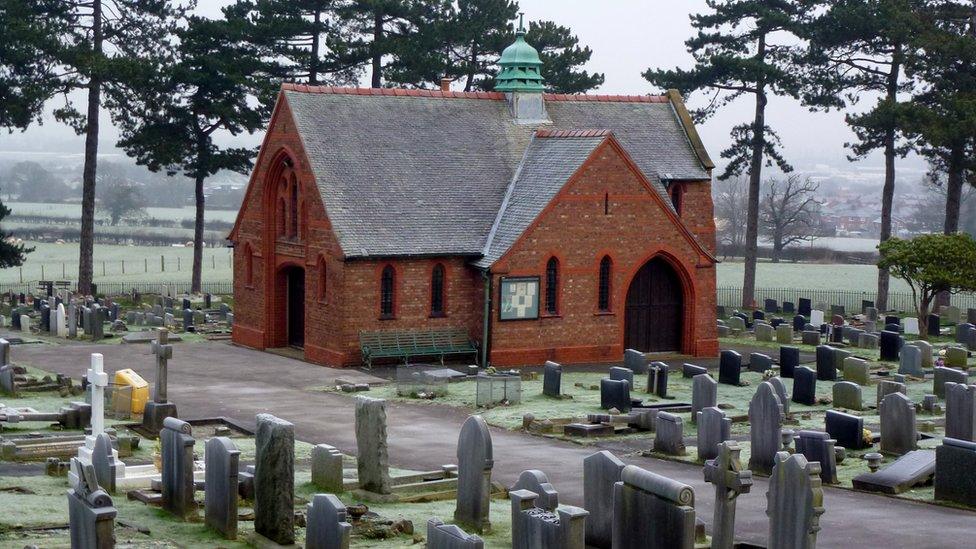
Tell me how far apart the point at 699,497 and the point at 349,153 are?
21.3 meters

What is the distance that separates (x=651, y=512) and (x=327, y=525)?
356 cm

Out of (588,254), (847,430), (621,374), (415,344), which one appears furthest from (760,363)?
(847,430)

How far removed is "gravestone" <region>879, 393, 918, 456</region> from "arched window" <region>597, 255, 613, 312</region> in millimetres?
16362

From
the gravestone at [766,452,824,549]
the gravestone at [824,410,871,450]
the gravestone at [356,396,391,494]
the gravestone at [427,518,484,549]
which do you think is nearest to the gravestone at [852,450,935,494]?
the gravestone at [824,410,871,450]

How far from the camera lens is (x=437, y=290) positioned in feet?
129

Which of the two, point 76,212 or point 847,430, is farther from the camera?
point 76,212

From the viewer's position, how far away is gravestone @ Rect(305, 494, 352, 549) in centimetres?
1573

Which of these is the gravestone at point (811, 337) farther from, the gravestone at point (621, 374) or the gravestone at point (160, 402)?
the gravestone at point (160, 402)

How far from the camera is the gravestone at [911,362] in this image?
36219 mm

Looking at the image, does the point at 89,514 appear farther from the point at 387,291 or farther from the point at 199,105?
the point at 199,105

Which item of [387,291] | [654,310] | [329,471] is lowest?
[329,471]

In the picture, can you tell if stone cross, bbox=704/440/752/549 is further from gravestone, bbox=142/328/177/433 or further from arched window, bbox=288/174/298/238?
arched window, bbox=288/174/298/238

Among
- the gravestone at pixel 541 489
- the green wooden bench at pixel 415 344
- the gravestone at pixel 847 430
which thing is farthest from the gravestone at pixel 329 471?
the green wooden bench at pixel 415 344

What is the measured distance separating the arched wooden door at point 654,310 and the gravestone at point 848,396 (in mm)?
11029
